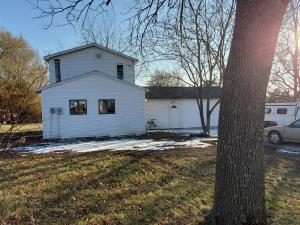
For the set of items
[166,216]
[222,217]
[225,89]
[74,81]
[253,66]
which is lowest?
[166,216]

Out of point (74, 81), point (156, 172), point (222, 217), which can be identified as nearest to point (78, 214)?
point (222, 217)

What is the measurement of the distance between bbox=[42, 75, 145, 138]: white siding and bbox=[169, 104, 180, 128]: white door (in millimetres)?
7601

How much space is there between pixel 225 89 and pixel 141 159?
22.7 ft

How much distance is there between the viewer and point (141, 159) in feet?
36.0

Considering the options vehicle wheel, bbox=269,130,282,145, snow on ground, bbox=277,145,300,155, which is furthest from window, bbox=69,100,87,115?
snow on ground, bbox=277,145,300,155

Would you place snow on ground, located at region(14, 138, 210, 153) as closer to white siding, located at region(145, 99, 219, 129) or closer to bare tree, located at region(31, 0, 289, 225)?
bare tree, located at region(31, 0, 289, 225)

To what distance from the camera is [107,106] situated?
68.1 feet

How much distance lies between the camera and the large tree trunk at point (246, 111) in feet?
13.9

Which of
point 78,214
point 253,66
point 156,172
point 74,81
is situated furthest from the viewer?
point 74,81

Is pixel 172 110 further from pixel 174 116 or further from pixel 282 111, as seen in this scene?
pixel 282 111

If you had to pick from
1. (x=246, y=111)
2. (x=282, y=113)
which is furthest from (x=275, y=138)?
(x=246, y=111)

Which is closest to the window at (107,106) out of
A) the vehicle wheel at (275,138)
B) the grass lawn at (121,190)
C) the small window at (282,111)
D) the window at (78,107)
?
the window at (78,107)

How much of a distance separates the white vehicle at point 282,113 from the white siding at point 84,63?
33.5 ft

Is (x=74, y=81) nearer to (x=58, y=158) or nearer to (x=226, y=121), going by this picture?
(x=58, y=158)
